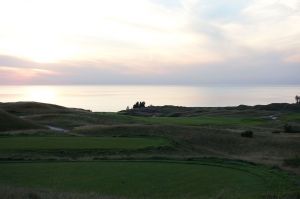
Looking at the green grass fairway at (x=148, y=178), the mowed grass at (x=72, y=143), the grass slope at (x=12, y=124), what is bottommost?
the green grass fairway at (x=148, y=178)

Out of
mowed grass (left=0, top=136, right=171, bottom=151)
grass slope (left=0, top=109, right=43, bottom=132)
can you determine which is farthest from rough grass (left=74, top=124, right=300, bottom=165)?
grass slope (left=0, top=109, right=43, bottom=132)

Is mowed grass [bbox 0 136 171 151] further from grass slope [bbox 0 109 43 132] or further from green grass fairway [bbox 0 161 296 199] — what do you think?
grass slope [bbox 0 109 43 132]

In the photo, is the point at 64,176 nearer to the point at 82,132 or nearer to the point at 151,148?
the point at 151,148

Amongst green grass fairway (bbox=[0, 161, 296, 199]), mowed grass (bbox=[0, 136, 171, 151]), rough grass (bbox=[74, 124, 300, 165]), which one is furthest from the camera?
rough grass (bbox=[74, 124, 300, 165])

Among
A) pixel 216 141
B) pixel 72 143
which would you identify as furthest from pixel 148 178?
pixel 216 141

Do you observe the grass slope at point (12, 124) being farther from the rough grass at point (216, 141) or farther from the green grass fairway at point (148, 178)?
the green grass fairway at point (148, 178)

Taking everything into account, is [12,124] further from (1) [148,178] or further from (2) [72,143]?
(1) [148,178]

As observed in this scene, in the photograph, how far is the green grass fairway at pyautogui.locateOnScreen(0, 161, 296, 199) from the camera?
15328mm

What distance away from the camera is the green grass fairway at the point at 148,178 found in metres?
15.3

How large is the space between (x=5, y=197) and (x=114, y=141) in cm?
2214

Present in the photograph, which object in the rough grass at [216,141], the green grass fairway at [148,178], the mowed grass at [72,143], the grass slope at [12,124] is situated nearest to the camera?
the green grass fairway at [148,178]

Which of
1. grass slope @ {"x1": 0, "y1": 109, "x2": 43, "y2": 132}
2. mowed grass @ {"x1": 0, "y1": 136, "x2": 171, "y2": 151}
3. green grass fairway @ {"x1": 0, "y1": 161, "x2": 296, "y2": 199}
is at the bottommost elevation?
green grass fairway @ {"x1": 0, "y1": 161, "x2": 296, "y2": 199}

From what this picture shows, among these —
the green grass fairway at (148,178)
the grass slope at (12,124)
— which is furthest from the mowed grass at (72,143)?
the grass slope at (12,124)

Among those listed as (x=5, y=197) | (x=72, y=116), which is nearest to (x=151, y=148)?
(x=5, y=197)
